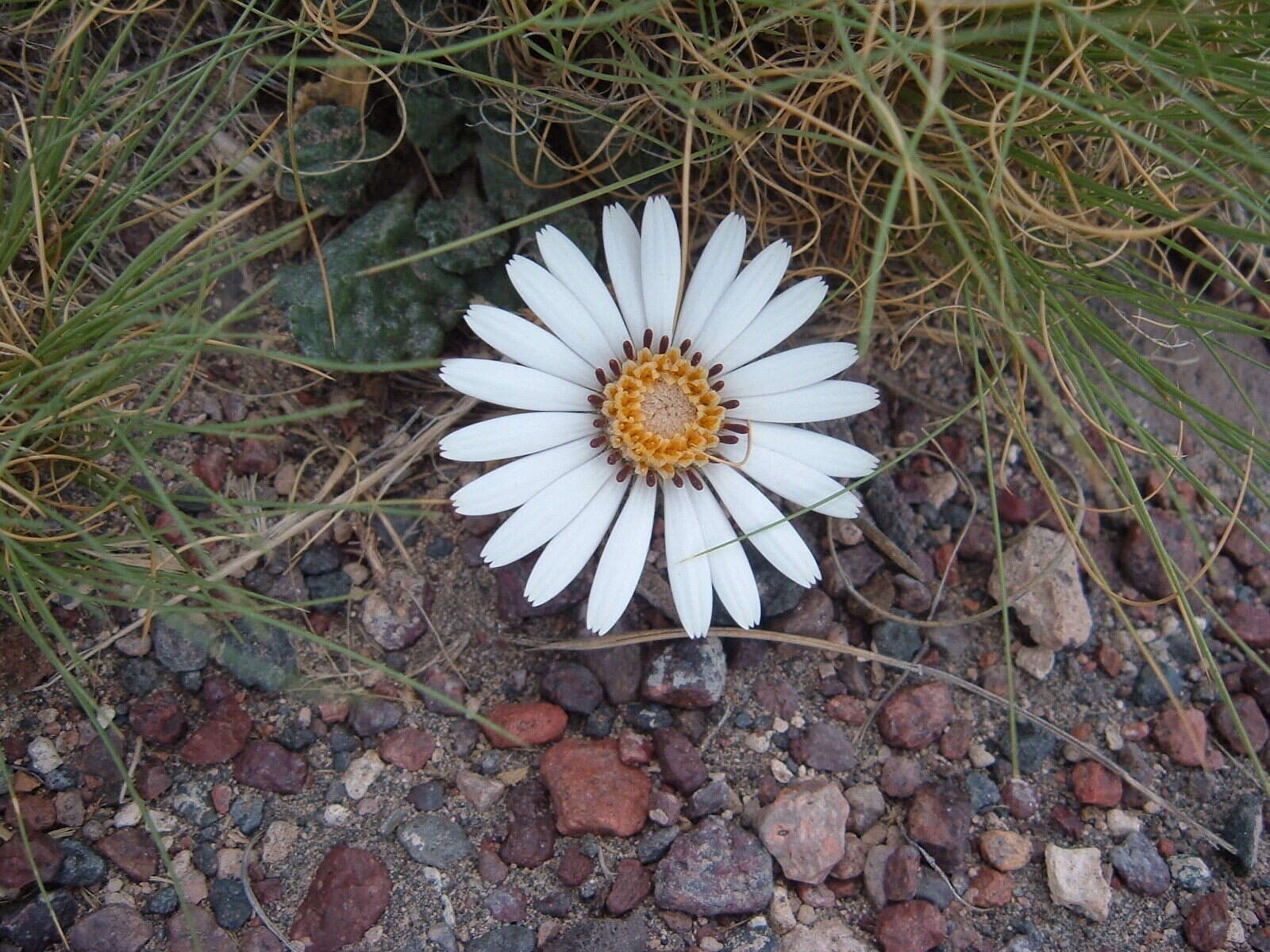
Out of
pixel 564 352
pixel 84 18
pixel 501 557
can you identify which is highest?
pixel 84 18

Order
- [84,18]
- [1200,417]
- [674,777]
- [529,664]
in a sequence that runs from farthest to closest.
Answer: [1200,417] → [529,664] → [674,777] → [84,18]

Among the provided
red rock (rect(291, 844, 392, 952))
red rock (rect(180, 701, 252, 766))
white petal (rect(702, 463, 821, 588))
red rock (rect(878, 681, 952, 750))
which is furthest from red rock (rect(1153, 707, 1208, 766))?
red rock (rect(180, 701, 252, 766))

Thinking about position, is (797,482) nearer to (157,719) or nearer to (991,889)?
(991,889)

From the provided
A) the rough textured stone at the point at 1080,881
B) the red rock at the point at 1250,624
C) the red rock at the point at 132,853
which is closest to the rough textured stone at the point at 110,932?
the red rock at the point at 132,853

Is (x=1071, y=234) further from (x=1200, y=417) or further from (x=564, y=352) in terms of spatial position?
(x=564, y=352)

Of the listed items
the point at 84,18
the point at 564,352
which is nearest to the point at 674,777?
the point at 564,352

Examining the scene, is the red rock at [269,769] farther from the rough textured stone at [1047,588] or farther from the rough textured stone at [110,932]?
the rough textured stone at [1047,588]

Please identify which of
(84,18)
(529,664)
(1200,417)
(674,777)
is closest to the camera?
(84,18)

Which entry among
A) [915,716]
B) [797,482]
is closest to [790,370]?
[797,482]
